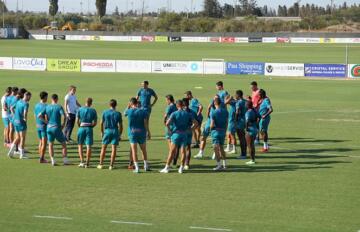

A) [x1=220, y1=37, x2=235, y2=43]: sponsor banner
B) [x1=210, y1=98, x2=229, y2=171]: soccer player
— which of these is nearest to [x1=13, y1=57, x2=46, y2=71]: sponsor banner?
[x1=210, y1=98, x2=229, y2=171]: soccer player

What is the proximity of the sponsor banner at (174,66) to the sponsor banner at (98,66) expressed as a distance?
376 centimetres

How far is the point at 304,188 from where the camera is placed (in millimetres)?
16828

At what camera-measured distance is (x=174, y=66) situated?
60.2 metres

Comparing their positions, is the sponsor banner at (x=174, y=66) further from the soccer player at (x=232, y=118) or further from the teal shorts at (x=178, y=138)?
the teal shorts at (x=178, y=138)

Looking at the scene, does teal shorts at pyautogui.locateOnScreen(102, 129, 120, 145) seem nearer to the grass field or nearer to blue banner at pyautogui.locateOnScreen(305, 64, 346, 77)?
the grass field

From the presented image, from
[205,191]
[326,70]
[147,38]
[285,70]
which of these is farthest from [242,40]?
[205,191]

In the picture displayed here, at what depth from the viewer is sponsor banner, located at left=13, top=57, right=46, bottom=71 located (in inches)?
2482

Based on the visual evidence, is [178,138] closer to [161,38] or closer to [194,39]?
[194,39]

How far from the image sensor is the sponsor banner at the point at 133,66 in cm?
6059

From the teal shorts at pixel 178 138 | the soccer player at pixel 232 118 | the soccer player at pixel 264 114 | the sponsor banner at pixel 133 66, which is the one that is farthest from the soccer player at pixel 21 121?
the sponsor banner at pixel 133 66

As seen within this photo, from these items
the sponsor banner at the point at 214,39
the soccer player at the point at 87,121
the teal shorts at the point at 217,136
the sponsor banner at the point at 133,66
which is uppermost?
the sponsor banner at the point at 214,39

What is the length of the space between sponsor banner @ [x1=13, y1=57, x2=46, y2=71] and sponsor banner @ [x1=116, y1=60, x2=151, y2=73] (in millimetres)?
6884

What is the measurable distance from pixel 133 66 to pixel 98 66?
10.4 ft

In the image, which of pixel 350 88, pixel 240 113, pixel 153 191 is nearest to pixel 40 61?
pixel 350 88
